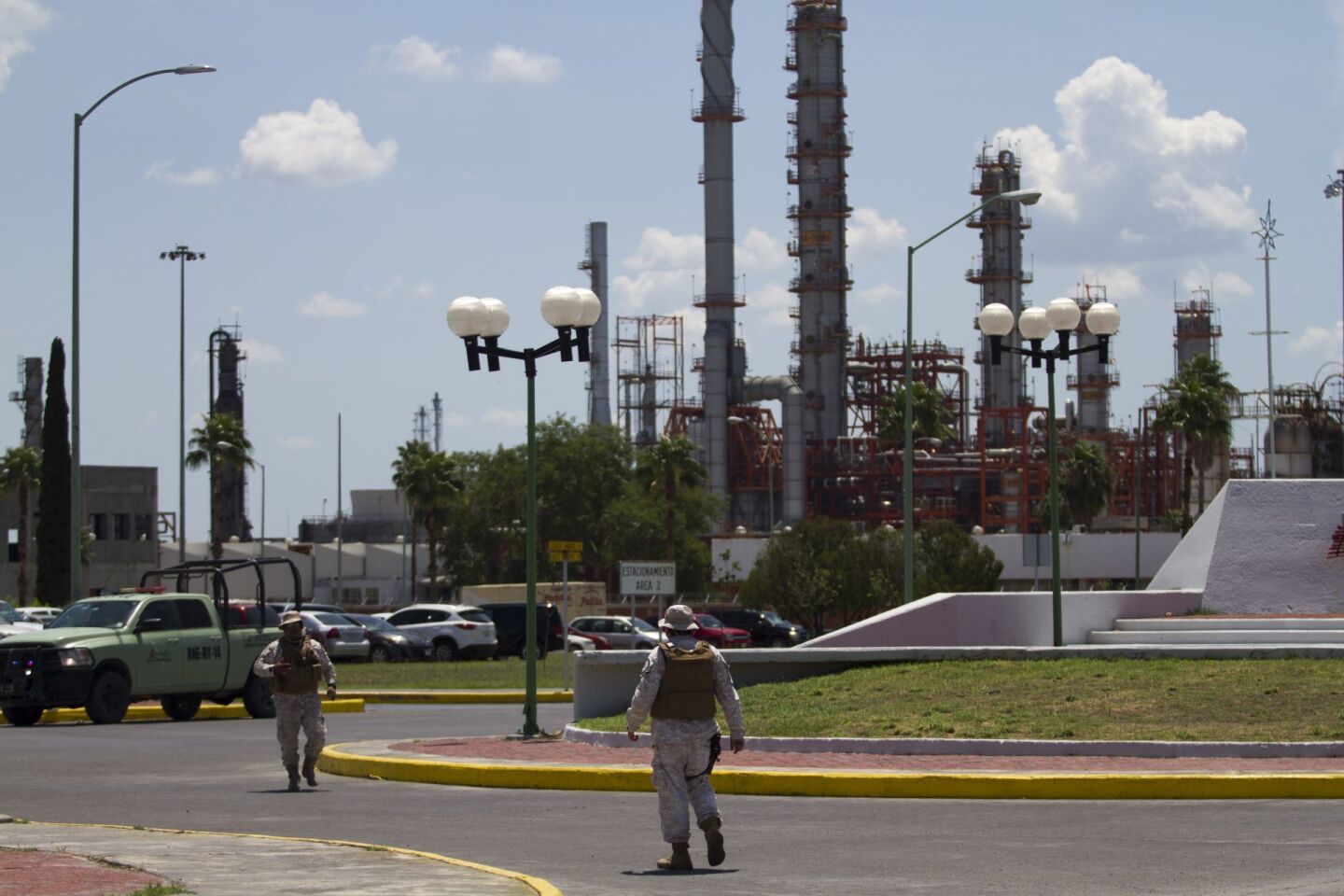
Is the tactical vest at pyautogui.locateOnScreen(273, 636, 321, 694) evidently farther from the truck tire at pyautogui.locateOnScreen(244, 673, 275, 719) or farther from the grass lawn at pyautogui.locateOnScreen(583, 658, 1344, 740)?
the truck tire at pyautogui.locateOnScreen(244, 673, 275, 719)

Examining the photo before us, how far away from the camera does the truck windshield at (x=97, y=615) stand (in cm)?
2562

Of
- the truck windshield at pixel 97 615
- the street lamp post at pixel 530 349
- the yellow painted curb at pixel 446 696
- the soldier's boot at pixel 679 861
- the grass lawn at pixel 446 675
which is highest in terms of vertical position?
the street lamp post at pixel 530 349

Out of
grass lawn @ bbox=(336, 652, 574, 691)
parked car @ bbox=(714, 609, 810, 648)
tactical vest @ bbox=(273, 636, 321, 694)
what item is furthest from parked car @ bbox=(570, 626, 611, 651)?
tactical vest @ bbox=(273, 636, 321, 694)

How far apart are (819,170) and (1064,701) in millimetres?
76645

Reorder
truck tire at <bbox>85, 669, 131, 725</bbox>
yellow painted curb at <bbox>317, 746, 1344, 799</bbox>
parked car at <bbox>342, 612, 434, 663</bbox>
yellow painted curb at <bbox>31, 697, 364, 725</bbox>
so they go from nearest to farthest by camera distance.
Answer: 1. yellow painted curb at <bbox>317, 746, 1344, 799</bbox>
2. truck tire at <bbox>85, 669, 131, 725</bbox>
3. yellow painted curb at <bbox>31, 697, 364, 725</bbox>
4. parked car at <bbox>342, 612, 434, 663</bbox>

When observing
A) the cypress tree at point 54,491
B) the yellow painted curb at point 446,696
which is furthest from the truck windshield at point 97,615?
the cypress tree at point 54,491

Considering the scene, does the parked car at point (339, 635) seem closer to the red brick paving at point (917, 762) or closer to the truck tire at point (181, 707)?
the truck tire at point (181, 707)

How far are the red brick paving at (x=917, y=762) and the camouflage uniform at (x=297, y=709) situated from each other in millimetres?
1694

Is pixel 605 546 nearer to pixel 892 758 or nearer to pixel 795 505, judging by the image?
pixel 795 505

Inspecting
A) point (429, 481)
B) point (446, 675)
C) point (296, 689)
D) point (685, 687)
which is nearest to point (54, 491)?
point (446, 675)

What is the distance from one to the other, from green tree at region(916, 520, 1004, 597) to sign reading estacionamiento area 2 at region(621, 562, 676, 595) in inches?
1343

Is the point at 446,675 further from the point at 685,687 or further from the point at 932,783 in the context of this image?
the point at 685,687

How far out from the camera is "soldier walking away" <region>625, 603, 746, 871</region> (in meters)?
10.9

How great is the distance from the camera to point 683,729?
1109 cm
